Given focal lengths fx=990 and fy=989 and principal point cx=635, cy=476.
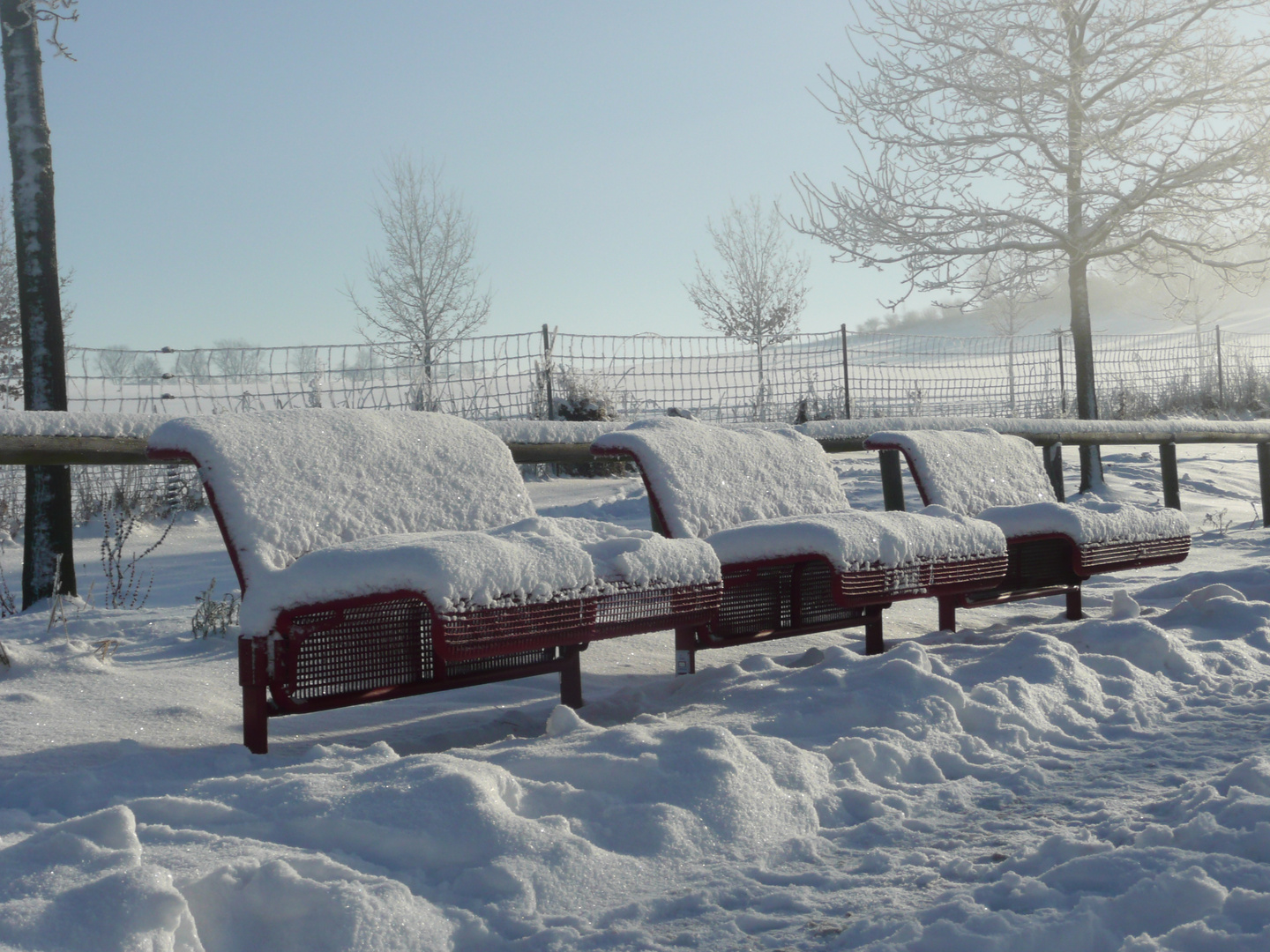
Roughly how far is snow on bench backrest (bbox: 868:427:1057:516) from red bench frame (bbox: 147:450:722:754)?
165 centimetres

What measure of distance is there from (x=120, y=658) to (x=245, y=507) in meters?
1.21

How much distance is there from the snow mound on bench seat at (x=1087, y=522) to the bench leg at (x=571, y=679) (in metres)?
1.71

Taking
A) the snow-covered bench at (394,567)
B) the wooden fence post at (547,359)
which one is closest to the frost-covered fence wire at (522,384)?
the wooden fence post at (547,359)

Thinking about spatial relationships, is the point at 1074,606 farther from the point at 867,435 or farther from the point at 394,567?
the point at 394,567

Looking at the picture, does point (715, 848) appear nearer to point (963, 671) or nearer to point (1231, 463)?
point (963, 671)

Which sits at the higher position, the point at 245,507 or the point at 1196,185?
the point at 1196,185

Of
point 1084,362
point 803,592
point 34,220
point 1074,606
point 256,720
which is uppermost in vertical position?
point 34,220

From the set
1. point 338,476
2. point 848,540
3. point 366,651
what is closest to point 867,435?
point 848,540

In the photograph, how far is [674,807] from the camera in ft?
5.90

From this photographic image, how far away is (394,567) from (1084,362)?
33.0 feet

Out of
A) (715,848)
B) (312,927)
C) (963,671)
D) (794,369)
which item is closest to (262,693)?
(312,927)

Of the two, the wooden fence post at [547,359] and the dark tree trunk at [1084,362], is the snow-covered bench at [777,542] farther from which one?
the dark tree trunk at [1084,362]

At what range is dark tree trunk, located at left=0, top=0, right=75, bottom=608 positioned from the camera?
5031 millimetres

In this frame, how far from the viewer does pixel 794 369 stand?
38.8ft
